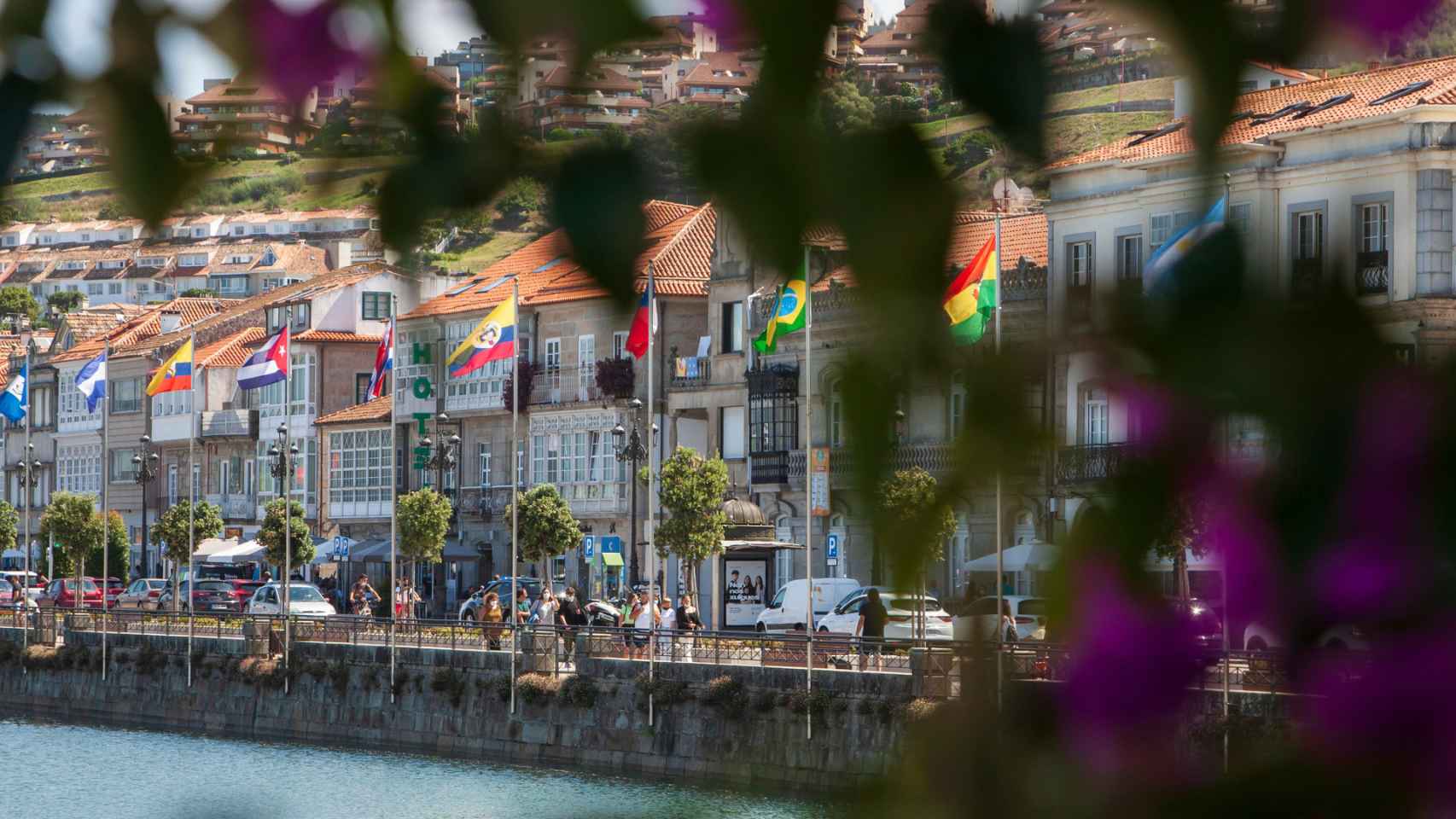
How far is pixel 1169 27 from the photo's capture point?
1.24m

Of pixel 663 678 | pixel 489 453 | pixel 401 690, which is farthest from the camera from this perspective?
pixel 489 453

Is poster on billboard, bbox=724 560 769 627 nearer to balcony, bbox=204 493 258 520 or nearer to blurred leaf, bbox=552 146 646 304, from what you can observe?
balcony, bbox=204 493 258 520

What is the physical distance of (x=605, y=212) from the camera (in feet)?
4.51

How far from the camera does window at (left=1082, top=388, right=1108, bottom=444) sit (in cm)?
130

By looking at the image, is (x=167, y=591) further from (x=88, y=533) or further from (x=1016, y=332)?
(x=1016, y=332)

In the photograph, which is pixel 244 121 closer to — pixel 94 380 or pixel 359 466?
pixel 94 380

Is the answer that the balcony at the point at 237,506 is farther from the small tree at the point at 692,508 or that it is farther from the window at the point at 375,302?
the window at the point at 375,302

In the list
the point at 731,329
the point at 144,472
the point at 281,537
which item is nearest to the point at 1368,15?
the point at 731,329

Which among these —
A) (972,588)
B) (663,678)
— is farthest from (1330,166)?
(663,678)

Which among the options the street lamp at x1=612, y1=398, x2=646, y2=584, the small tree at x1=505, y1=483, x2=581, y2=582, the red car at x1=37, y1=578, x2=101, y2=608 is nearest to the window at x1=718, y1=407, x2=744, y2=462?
the street lamp at x1=612, y1=398, x2=646, y2=584

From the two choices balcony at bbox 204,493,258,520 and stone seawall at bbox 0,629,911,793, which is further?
balcony at bbox 204,493,258,520

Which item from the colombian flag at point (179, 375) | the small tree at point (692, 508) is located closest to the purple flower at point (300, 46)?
the small tree at point (692, 508)

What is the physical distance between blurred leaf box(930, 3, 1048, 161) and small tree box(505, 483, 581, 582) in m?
47.3

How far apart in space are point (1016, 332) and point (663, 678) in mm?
32275
